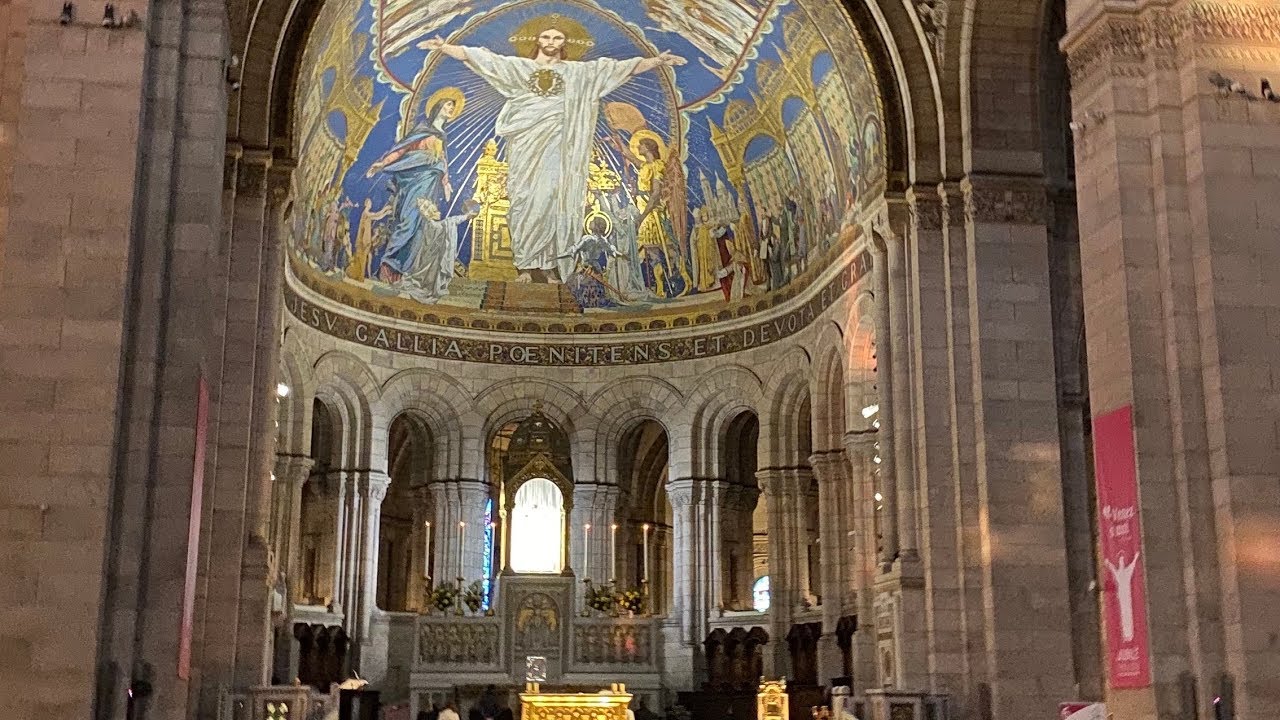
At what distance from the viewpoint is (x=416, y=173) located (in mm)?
31562

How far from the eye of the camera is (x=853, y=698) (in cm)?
2130

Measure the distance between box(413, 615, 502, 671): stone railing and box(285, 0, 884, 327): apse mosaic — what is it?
6969 mm

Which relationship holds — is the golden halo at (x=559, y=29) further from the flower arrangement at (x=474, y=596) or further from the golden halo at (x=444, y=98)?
the flower arrangement at (x=474, y=596)

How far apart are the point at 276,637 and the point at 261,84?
10.4 metres

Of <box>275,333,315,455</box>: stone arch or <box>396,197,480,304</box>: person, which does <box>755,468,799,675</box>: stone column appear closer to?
<box>396,197,480,304</box>: person

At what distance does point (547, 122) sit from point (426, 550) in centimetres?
990

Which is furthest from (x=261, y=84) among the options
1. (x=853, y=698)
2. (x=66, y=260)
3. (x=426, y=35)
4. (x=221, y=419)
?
(x=853, y=698)

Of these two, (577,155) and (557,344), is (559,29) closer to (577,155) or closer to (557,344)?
(577,155)

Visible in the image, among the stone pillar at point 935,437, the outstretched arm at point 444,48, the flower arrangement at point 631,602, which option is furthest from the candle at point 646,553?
the stone pillar at point 935,437

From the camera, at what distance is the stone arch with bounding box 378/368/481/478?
32594 millimetres

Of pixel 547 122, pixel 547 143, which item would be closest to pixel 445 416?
pixel 547 143

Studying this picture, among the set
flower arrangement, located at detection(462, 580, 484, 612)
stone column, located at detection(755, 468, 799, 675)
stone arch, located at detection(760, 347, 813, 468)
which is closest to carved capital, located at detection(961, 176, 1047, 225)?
stone arch, located at detection(760, 347, 813, 468)

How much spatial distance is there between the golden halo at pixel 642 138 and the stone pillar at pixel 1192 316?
18.0m

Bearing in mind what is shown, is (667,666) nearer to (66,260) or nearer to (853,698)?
(853,698)
